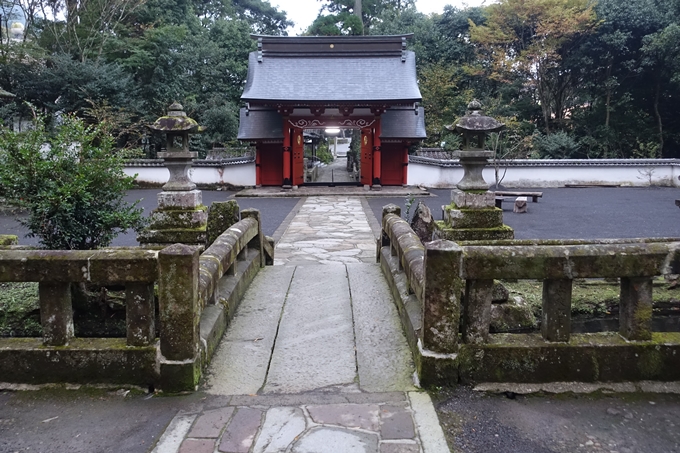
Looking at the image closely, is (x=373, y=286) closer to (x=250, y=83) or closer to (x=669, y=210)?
(x=669, y=210)

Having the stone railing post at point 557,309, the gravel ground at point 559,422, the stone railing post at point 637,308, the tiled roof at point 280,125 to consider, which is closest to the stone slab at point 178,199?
the gravel ground at point 559,422

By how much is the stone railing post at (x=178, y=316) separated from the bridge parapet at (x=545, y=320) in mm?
1408

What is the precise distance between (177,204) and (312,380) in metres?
4.25

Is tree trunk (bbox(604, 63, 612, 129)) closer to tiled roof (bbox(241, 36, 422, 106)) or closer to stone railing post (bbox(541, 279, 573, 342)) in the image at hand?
tiled roof (bbox(241, 36, 422, 106))

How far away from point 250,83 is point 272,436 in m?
19.8

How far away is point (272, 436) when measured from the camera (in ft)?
8.45

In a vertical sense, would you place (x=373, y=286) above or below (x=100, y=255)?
below

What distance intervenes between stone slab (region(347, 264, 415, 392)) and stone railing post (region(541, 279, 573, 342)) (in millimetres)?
931

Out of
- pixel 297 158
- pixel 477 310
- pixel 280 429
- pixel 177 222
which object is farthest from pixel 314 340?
pixel 297 158

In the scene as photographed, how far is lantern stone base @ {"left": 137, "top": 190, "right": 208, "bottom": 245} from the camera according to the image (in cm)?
655

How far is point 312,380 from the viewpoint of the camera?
3.26 m

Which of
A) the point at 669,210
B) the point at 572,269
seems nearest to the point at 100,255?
the point at 572,269

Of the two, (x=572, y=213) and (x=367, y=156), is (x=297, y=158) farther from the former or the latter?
(x=572, y=213)

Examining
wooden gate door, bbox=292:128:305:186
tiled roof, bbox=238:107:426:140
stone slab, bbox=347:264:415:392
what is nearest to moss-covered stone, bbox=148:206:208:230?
stone slab, bbox=347:264:415:392
